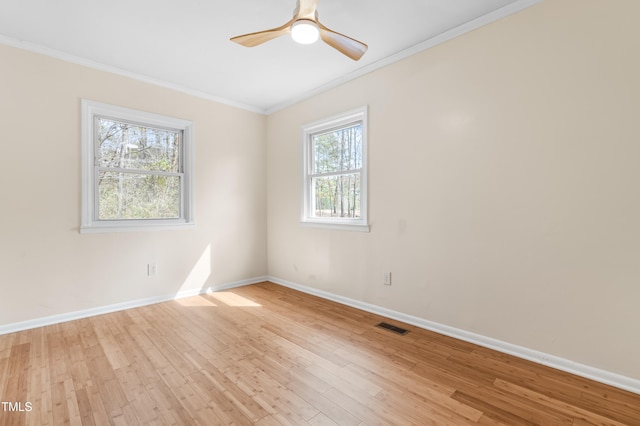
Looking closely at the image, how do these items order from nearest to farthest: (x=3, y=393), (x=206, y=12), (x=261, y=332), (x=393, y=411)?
(x=393, y=411), (x=3, y=393), (x=206, y=12), (x=261, y=332)

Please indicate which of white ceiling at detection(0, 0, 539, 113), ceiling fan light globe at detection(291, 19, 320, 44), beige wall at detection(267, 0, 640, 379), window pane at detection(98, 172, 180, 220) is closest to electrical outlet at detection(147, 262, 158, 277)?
window pane at detection(98, 172, 180, 220)

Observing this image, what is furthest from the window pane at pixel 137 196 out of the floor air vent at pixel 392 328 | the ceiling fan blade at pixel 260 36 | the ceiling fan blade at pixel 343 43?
the floor air vent at pixel 392 328

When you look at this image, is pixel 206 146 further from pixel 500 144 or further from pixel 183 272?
pixel 500 144

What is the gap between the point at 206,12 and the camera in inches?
90.8

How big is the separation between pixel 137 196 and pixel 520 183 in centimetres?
384

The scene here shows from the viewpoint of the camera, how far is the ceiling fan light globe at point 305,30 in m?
1.92

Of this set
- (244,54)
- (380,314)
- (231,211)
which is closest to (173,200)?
(231,211)

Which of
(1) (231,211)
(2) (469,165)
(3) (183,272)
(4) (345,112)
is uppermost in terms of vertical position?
(4) (345,112)

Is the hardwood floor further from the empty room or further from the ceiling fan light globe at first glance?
the ceiling fan light globe

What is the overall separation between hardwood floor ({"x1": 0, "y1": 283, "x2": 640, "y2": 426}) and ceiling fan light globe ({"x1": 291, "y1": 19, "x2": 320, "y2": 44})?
2.27 m

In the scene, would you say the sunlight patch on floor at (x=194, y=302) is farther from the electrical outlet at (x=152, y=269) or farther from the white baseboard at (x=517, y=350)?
the white baseboard at (x=517, y=350)

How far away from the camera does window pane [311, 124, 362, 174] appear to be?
3.50m

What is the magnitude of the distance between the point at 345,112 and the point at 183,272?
280 centimetres

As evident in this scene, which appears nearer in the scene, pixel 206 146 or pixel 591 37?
pixel 591 37
